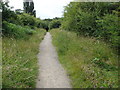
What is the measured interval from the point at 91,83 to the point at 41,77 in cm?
185

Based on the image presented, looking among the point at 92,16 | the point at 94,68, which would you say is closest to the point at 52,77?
the point at 94,68

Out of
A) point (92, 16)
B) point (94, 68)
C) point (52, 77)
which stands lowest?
point (52, 77)

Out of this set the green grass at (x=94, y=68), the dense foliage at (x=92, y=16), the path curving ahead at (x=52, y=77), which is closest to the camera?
the green grass at (x=94, y=68)

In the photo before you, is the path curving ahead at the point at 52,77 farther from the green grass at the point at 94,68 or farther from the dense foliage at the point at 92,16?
the dense foliage at the point at 92,16

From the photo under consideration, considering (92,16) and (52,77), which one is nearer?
(52,77)

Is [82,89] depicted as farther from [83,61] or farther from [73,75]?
[83,61]

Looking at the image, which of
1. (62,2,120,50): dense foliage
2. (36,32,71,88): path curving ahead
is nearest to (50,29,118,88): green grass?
(36,32,71,88): path curving ahead

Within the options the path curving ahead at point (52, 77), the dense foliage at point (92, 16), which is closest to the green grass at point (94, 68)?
the path curving ahead at point (52, 77)

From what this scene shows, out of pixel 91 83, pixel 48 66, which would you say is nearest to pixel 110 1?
pixel 48 66

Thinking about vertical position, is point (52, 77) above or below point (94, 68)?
below

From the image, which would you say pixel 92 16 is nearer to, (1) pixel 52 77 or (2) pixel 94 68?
A: (2) pixel 94 68

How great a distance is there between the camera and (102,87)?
423cm

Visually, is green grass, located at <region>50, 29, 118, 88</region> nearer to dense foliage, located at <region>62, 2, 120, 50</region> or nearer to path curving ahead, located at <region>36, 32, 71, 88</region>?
path curving ahead, located at <region>36, 32, 71, 88</region>

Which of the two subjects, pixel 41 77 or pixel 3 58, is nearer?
pixel 41 77
